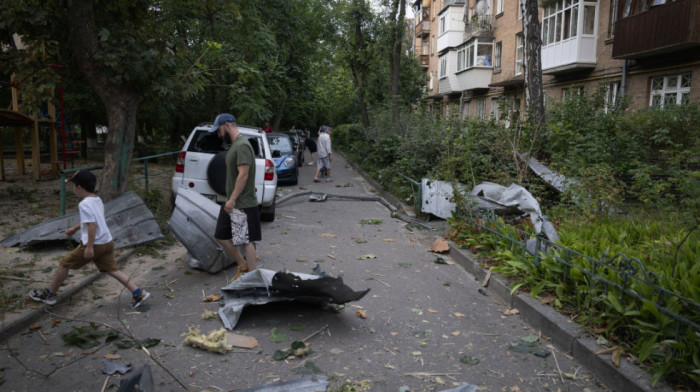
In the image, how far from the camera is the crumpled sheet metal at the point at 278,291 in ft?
15.0

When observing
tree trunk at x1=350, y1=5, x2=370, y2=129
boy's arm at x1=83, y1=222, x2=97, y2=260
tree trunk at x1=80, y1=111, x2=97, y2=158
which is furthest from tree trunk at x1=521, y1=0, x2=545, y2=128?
tree trunk at x1=80, y1=111, x2=97, y2=158

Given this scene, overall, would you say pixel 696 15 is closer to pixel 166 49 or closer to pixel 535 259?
pixel 535 259

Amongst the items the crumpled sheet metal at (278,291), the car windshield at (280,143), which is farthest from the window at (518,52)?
the crumpled sheet metal at (278,291)

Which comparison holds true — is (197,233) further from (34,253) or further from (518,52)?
(518,52)

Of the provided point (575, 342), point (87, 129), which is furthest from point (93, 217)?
point (87, 129)

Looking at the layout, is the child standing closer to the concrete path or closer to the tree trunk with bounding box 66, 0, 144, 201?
the concrete path

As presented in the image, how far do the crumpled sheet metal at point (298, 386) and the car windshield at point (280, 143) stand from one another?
1429 cm

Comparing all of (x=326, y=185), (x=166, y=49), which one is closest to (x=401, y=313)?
(x=166, y=49)

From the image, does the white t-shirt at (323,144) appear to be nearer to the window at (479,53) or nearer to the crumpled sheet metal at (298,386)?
the crumpled sheet metal at (298,386)

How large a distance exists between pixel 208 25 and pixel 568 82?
1619cm

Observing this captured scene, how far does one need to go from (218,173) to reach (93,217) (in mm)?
4038

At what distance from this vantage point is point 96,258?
4961 mm

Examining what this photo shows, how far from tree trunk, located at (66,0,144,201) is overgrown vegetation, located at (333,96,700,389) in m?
5.66

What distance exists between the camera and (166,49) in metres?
8.57
